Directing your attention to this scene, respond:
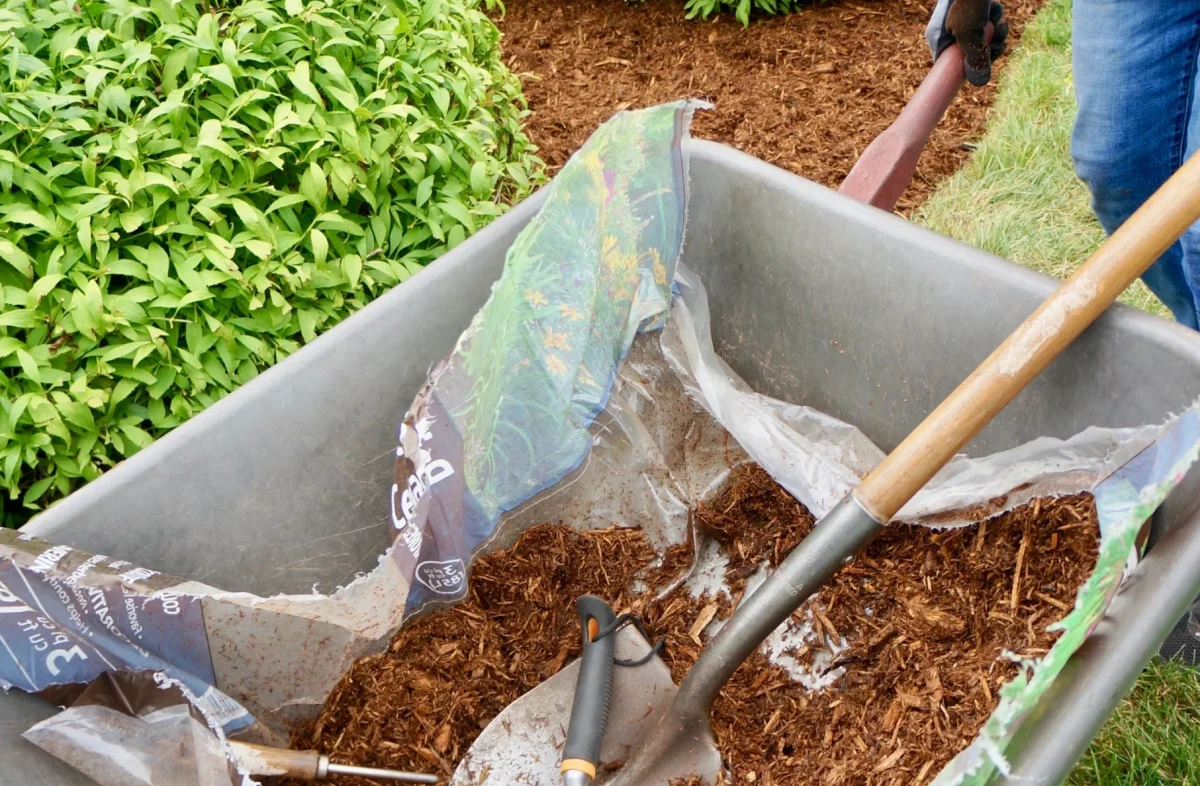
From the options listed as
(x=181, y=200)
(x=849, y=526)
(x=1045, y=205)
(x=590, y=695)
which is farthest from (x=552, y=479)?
(x=1045, y=205)

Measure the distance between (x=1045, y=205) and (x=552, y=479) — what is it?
1.57 m

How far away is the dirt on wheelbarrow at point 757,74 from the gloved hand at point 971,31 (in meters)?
0.98

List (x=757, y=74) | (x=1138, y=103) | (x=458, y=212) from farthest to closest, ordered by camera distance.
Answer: (x=757, y=74) → (x=458, y=212) → (x=1138, y=103)

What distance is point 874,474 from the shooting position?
104cm

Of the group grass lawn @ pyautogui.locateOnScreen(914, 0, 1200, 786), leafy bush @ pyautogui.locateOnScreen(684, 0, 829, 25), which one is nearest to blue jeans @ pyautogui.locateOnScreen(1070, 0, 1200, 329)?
grass lawn @ pyautogui.locateOnScreen(914, 0, 1200, 786)

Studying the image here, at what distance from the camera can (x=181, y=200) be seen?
57.9 inches

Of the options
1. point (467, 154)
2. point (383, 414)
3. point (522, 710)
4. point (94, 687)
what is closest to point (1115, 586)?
point (522, 710)

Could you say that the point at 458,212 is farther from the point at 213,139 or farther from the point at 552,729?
the point at 552,729

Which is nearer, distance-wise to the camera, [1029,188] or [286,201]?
[286,201]

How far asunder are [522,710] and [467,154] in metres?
0.99

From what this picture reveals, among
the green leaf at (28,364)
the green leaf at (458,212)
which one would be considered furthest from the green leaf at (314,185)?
the green leaf at (28,364)

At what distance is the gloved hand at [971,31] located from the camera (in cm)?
146

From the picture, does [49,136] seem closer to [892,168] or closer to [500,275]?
[500,275]

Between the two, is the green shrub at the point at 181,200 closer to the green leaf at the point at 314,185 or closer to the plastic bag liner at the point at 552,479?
the green leaf at the point at 314,185
